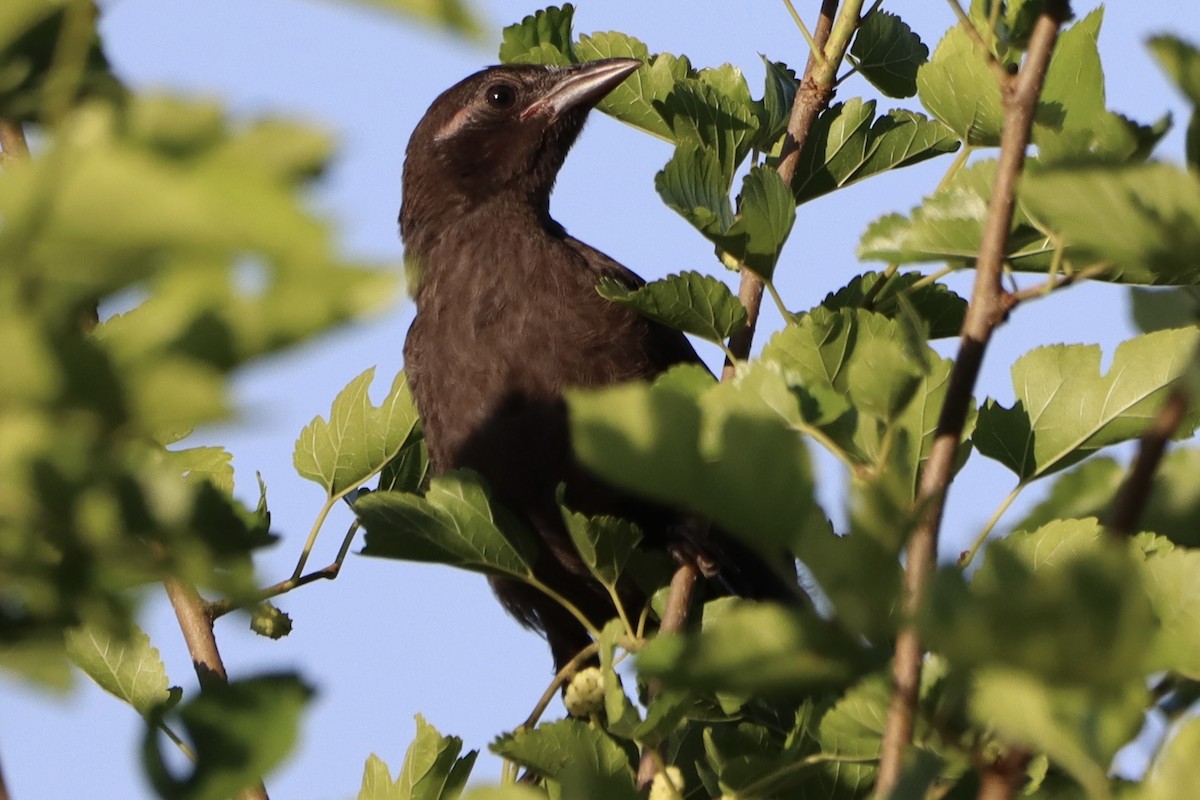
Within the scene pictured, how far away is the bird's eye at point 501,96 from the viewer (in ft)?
18.3

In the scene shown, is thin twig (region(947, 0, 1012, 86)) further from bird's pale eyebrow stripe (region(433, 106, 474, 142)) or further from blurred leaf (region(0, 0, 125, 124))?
bird's pale eyebrow stripe (region(433, 106, 474, 142))

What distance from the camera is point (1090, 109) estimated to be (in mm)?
1783

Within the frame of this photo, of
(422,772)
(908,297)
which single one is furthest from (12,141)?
(908,297)

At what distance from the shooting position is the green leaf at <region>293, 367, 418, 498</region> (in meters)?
3.07

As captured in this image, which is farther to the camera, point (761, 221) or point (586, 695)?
point (586, 695)

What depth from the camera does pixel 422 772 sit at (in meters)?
2.52

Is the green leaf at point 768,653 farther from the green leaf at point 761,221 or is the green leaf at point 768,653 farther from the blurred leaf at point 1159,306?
the green leaf at point 761,221

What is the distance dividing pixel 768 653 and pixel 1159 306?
1.14 m

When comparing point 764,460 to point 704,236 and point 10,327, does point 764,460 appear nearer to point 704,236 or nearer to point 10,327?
point 10,327

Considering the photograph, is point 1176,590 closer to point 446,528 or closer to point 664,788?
point 664,788

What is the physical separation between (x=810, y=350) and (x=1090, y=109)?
0.49m

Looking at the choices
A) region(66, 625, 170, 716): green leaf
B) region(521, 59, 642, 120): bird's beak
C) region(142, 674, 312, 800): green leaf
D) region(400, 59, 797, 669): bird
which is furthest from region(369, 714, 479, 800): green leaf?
region(521, 59, 642, 120): bird's beak

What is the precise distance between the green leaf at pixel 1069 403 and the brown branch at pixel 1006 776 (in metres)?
1.12

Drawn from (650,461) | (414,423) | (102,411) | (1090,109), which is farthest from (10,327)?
(414,423)
